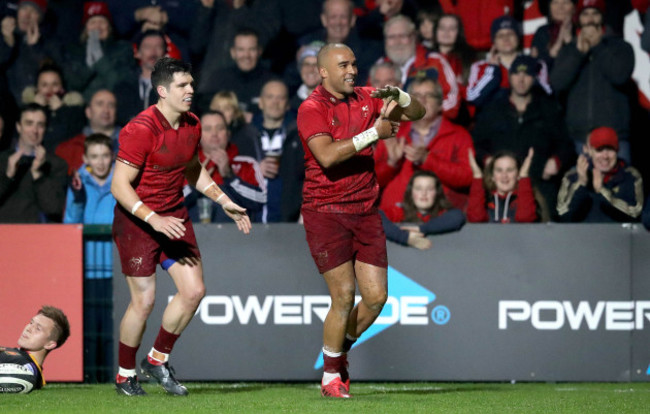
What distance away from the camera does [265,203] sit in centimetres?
1012

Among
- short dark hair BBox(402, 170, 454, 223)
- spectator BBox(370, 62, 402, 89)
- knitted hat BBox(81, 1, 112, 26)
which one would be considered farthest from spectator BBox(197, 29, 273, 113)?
short dark hair BBox(402, 170, 454, 223)

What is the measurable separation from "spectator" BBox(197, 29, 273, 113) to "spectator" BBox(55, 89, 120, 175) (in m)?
0.99

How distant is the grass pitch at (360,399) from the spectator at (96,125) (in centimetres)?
285

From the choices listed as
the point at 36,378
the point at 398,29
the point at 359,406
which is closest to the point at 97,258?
the point at 36,378

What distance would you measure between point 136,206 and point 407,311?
2.91 metres

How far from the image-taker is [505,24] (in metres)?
11.2

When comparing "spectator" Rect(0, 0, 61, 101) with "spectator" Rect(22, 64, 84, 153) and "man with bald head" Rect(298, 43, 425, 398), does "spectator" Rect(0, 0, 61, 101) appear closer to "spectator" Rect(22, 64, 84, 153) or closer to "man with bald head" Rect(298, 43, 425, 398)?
"spectator" Rect(22, 64, 84, 153)

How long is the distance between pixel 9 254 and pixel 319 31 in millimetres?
4441

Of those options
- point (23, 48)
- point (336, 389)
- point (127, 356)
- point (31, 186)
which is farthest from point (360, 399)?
point (23, 48)

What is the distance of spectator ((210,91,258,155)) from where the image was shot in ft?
35.0

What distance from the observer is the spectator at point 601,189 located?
964cm

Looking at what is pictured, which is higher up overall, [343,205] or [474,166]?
[474,166]

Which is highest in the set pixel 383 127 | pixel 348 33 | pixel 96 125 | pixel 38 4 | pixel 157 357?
pixel 38 4

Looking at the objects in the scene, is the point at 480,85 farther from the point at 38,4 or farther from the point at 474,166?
the point at 38,4
